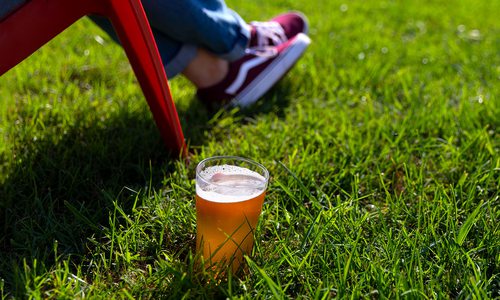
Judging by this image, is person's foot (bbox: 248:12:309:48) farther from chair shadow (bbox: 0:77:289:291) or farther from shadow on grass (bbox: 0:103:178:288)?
shadow on grass (bbox: 0:103:178:288)

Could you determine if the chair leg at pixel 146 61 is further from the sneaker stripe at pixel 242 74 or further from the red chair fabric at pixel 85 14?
the sneaker stripe at pixel 242 74

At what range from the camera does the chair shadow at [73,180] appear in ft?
5.13

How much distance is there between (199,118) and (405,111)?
0.90 m

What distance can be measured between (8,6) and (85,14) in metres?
0.21

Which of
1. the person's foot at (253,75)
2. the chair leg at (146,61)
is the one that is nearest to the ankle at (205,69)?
the person's foot at (253,75)

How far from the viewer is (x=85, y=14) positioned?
1.60 m

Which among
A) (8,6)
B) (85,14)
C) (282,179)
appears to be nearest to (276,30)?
(282,179)

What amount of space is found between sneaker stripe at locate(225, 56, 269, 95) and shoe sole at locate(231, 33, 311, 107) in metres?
0.03

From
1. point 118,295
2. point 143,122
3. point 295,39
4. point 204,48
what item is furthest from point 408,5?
point 118,295

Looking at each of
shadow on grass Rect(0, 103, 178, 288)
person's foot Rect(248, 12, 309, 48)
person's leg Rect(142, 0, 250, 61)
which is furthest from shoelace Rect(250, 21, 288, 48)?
shadow on grass Rect(0, 103, 178, 288)

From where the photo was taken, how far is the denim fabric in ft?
4.73

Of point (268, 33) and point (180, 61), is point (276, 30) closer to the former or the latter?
point (268, 33)

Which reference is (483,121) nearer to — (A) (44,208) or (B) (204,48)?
(B) (204,48)

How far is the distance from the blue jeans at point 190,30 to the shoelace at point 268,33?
0.85ft
